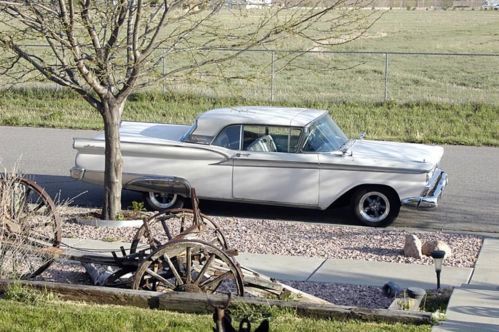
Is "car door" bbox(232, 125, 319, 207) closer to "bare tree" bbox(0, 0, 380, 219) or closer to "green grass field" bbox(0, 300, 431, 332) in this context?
"bare tree" bbox(0, 0, 380, 219)

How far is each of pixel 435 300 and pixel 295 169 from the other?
417 centimetres

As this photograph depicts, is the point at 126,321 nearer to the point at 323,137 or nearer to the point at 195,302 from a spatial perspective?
the point at 195,302

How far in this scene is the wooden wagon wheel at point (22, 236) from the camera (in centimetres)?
798

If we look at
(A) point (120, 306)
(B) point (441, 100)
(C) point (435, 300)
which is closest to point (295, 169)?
(C) point (435, 300)

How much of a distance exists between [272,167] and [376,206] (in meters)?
1.42

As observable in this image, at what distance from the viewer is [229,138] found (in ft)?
40.3

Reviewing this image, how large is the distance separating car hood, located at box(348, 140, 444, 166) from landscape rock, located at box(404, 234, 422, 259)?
201 centimetres

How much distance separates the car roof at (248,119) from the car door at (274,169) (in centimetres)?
9

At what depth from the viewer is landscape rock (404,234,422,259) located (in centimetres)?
998

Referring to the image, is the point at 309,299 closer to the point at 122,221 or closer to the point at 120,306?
the point at 120,306

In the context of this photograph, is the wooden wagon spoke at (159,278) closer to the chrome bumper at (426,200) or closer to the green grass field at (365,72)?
the green grass field at (365,72)

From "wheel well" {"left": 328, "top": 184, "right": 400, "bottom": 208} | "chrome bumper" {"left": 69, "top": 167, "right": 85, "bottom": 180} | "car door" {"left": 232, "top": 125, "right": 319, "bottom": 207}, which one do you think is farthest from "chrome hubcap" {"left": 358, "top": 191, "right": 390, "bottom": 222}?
"chrome bumper" {"left": 69, "top": 167, "right": 85, "bottom": 180}

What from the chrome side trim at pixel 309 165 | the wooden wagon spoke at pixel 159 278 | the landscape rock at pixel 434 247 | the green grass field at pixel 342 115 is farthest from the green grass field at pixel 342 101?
the wooden wagon spoke at pixel 159 278

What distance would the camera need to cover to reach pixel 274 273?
30.8ft
